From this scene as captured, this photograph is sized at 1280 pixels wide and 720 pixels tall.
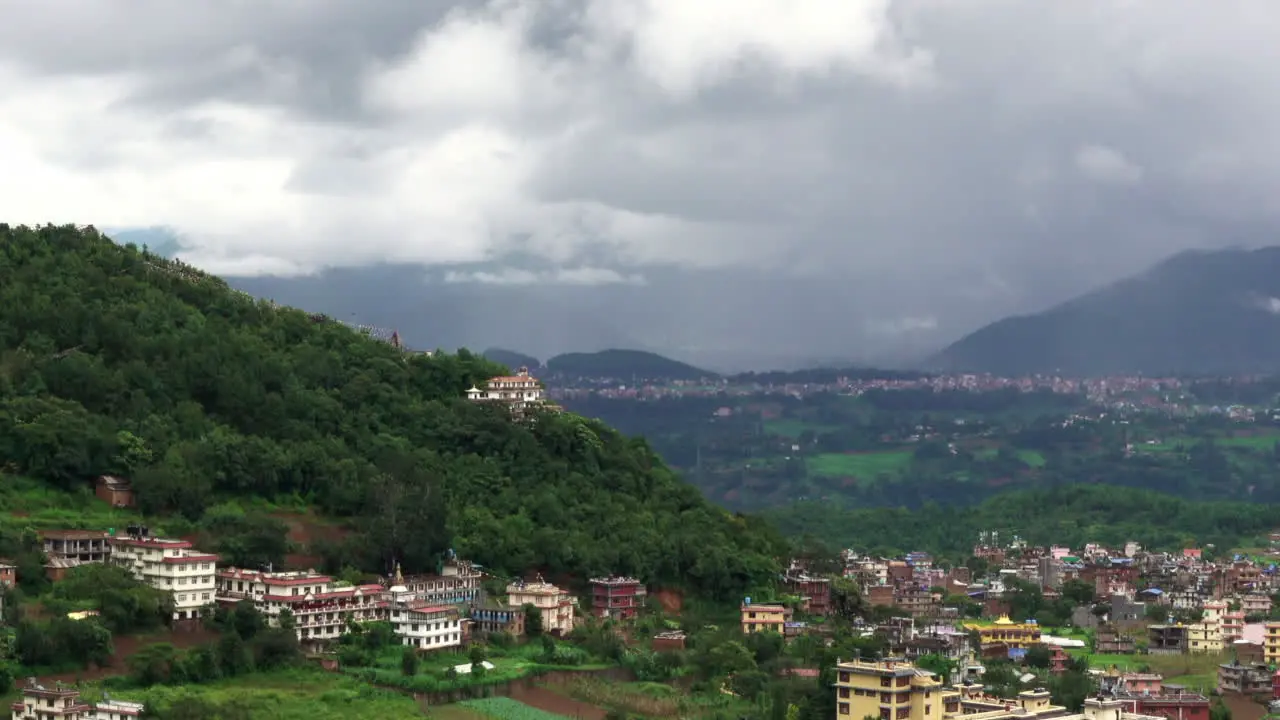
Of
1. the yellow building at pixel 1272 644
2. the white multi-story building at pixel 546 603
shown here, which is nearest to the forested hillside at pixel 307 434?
the white multi-story building at pixel 546 603

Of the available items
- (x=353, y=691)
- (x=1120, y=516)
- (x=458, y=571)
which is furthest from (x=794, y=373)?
(x=353, y=691)

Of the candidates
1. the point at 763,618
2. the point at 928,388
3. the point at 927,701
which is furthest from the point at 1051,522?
the point at 927,701

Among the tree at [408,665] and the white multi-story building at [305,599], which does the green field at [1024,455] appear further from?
the tree at [408,665]

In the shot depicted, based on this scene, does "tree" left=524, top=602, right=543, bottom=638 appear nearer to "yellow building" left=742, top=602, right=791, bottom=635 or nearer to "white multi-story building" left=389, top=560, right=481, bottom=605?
"white multi-story building" left=389, top=560, right=481, bottom=605

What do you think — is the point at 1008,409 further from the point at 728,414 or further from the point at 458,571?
the point at 458,571

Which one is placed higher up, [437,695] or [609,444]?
[609,444]

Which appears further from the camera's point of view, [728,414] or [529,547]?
[728,414]

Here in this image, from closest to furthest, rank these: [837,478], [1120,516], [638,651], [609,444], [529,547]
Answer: [638,651], [529,547], [609,444], [1120,516], [837,478]
